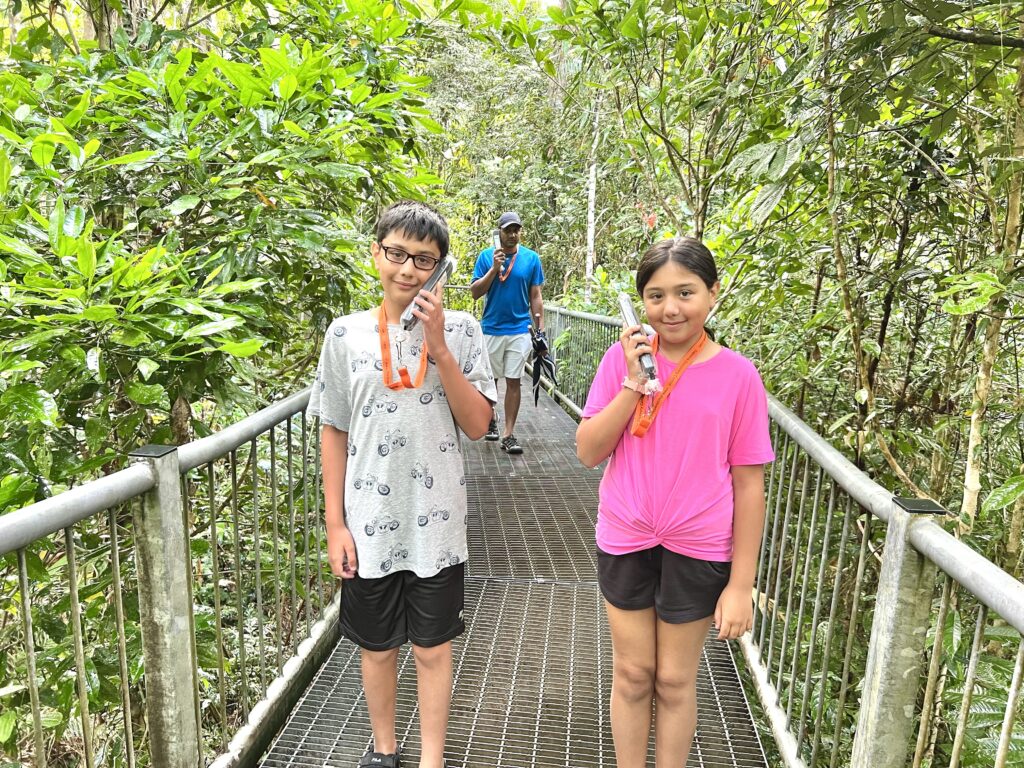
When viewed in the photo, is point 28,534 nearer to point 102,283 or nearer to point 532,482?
point 102,283

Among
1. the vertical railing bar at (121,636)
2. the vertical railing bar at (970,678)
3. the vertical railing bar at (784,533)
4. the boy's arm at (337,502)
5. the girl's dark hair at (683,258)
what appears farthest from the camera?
the vertical railing bar at (784,533)

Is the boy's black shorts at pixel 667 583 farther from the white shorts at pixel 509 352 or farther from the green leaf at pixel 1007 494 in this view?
the white shorts at pixel 509 352

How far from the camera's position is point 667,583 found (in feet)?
5.95

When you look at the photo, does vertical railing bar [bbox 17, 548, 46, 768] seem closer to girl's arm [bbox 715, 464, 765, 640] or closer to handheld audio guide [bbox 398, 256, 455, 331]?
handheld audio guide [bbox 398, 256, 455, 331]

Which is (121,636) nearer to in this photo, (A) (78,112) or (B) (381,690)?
(B) (381,690)

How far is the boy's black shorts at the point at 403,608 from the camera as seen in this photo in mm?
2002

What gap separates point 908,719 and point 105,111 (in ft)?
8.80

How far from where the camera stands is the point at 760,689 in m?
2.53

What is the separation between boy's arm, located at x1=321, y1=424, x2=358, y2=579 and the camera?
199 centimetres

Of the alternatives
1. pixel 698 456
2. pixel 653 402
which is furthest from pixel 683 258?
pixel 698 456

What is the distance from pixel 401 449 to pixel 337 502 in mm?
268

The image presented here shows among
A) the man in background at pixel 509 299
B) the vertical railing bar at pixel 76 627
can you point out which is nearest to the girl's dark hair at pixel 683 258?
the vertical railing bar at pixel 76 627

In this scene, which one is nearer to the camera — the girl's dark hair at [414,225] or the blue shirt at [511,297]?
the girl's dark hair at [414,225]

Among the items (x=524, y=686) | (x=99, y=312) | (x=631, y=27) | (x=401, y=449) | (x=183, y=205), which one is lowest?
(x=524, y=686)
